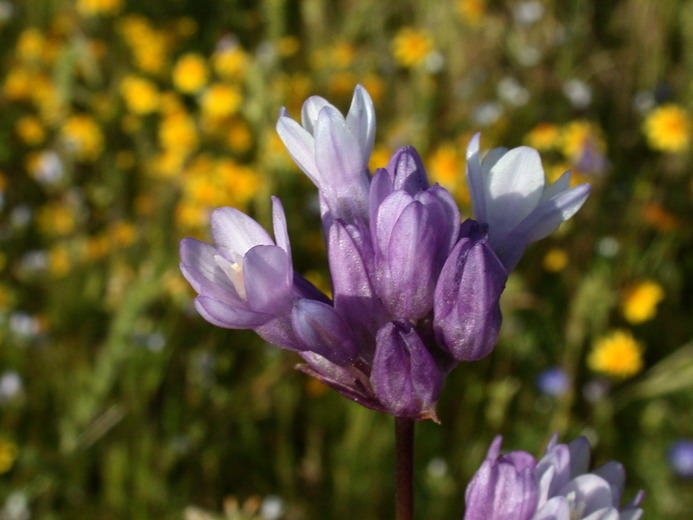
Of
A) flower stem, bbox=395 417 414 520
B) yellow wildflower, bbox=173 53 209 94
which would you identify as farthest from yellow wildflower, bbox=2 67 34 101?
flower stem, bbox=395 417 414 520

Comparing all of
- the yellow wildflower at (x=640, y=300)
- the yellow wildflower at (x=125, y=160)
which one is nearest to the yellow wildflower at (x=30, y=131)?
the yellow wildflower at (x=125, y=160)

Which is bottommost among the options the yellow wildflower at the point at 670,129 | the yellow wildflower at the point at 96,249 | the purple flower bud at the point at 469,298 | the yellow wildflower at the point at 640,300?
the yellow wildflower at the point at 640,300

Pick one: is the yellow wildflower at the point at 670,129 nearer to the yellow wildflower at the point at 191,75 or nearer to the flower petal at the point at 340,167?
the yellow wildflower at the point at 191,75

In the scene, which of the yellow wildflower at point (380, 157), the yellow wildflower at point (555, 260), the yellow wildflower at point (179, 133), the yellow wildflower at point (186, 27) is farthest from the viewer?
the yellow wildflower at point (186, 27)

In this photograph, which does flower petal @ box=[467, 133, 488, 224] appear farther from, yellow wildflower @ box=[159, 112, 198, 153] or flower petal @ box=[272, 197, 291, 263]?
yellow wildflower @ box=[159, 112, 198, 153]

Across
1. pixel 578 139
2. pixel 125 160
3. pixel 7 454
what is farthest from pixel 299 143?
pixel 125 160

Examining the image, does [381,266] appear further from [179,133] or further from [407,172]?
[179,133]
